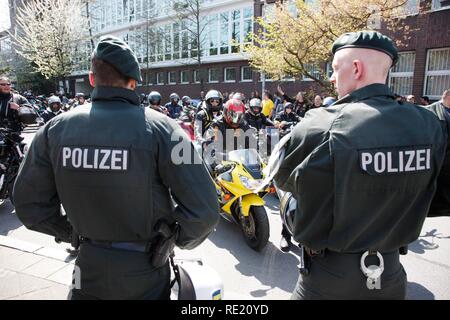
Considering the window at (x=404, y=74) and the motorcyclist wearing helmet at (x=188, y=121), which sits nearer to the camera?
the motorcyclist wearing helmet at (x=188, y=121)

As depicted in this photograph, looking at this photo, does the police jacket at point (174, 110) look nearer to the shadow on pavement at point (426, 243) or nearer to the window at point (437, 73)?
the shadow on pavement at point (426, 243)

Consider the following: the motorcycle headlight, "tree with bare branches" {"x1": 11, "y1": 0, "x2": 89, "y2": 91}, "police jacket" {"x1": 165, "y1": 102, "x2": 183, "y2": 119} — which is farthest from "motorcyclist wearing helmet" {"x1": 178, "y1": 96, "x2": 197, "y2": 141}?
"tree with bare branches" {"x1": 11, "y1": 0, "x2": 89, "y2": 91}

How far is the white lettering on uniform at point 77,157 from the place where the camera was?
1.64 meters

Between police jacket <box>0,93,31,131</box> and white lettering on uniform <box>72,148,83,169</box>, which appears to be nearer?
white lettering on uniform <box>72,148,83,169</box>

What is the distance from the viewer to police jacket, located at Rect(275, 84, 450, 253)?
151 centimetres

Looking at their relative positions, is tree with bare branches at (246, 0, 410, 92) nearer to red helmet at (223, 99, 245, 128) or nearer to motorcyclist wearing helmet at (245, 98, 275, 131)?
motorcyclist wearing helmet at (245, 98, 275, 131)

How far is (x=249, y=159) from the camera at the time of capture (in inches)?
188

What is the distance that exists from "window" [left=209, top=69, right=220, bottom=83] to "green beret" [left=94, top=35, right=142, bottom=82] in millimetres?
26619

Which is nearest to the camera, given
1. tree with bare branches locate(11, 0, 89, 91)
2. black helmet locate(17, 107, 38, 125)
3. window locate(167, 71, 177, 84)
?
black helmet locate(17, 107, 38, 125)

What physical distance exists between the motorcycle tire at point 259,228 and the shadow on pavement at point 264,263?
4.0 inches

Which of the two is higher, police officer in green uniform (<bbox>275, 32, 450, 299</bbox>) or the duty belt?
police officer in green uniform (<bbox>275, 32, 450, 299</bbox>)

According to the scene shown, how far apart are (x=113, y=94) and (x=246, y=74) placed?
24.4 m

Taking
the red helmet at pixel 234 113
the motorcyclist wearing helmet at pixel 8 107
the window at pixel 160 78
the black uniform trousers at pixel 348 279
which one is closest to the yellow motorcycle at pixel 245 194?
the red helmet at pixel 234 113
